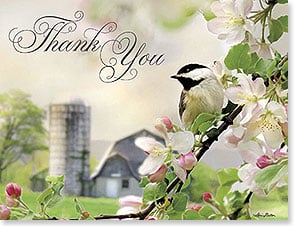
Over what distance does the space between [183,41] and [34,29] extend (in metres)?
0.30

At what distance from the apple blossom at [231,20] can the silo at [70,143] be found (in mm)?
305

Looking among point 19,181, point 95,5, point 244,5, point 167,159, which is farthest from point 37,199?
point 244,5

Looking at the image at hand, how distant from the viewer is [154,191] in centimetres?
121

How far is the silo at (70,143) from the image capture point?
1256 millimetres

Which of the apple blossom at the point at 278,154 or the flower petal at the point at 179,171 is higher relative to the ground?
the apple blossom at the point at 278,154

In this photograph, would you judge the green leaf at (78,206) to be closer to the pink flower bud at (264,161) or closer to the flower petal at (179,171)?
the flower petal at (179,171)

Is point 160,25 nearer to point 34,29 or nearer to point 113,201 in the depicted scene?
point 34,29

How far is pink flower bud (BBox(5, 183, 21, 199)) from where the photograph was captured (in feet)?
4.06

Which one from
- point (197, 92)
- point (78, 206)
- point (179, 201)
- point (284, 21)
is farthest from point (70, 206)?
point (284, 21)

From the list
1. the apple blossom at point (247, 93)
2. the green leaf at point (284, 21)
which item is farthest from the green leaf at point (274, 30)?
the apple blossom at point (247, 93)

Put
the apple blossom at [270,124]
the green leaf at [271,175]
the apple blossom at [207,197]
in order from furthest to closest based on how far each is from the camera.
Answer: the apple blossom at [207,197]
the apple blossom at [270,124]
the green leaf at [271,175]

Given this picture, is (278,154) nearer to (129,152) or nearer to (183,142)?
(183,142)

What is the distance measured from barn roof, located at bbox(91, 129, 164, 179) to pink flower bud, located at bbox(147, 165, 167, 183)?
5 centimetres

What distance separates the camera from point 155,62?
4.14ft
